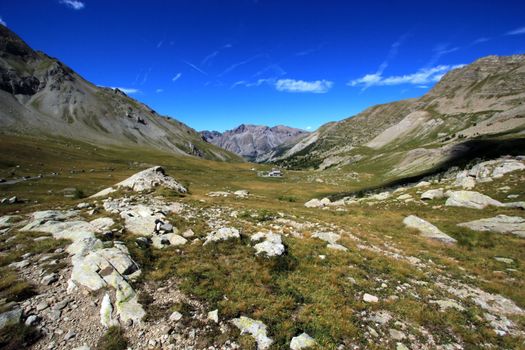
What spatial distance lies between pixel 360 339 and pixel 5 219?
28.0 meters

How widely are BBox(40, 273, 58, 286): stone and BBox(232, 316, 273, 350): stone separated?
891 cm

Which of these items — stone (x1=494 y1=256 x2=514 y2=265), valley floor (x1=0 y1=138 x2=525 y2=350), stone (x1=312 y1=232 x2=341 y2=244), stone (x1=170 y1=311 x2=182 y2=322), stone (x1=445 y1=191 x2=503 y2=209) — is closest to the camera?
valley floor (x1=0 y1=138 x2=525 y2=350)

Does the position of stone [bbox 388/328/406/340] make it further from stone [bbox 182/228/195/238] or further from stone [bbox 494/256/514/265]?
stone [bbox 494/256/514/265]

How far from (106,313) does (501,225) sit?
114 ft

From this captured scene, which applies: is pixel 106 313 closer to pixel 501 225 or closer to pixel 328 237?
pixel 328 237

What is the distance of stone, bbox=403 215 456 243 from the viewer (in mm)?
25547

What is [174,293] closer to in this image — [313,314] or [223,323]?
[223,323]

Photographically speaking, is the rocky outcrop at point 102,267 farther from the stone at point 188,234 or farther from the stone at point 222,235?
the stone at point 222,235

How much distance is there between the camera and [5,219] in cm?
2195

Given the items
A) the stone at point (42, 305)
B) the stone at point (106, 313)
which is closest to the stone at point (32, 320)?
the stone at point (42, 305)

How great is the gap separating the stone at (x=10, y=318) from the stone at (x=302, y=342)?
1031 centimetres

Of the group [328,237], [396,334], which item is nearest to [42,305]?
[396,334]

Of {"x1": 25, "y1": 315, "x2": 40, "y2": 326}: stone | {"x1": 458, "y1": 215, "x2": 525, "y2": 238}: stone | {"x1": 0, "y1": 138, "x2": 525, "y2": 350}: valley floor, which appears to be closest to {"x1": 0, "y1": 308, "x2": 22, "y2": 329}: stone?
{"x1": 25, "y1": 315, "x2": 40, "y2": 326}: stone

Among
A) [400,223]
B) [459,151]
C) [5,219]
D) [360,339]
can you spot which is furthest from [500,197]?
[459,151]
